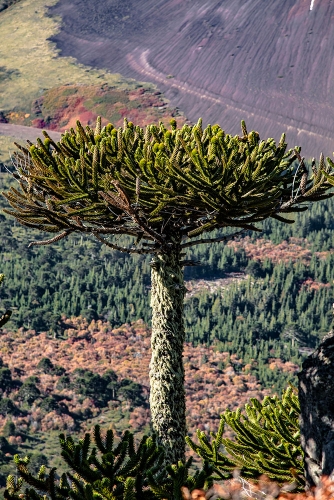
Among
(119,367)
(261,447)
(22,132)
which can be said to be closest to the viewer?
(261,447)

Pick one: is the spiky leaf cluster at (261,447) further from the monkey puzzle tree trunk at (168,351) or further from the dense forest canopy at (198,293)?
the dense forest canopy at (198,293)

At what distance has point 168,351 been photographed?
798cm

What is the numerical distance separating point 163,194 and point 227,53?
94.3 meters

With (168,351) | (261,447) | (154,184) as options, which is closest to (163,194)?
(154,184)

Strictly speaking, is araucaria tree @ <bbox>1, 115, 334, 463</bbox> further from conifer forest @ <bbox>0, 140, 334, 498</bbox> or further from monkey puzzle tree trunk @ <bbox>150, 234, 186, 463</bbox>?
conifer forest @ <bbox>0, 140, 334, 498</bbox>

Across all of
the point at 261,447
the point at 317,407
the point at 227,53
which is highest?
the point at 317,407

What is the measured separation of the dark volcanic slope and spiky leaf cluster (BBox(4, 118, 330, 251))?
67.7m

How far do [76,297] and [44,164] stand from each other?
194 ft

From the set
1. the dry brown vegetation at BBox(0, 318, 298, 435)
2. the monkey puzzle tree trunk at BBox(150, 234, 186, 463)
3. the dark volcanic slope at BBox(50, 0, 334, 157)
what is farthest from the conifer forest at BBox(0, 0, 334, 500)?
the dark volcanic slope at BBox(50, 0, 334, 157)

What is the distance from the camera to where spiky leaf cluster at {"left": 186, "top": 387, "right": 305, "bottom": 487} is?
26.2 feet

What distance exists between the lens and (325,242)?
8006 cm

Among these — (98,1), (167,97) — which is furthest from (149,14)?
(167,97)

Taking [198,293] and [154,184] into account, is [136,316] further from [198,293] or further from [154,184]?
[154,184]

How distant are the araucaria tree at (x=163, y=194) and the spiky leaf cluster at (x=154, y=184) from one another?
1 centimetres
